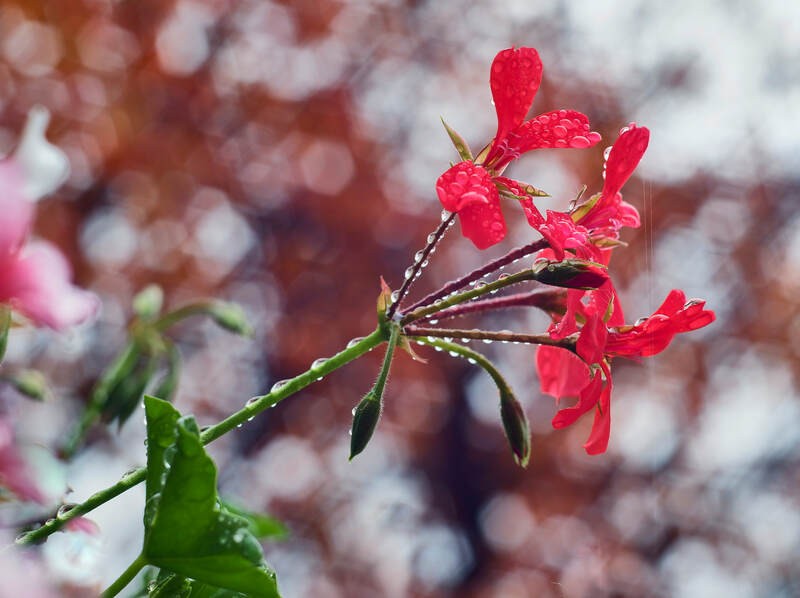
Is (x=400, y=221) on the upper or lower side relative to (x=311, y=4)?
lower

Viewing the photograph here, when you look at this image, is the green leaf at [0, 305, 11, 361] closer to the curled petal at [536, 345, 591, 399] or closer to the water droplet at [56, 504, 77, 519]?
the water droplet at [56, 504, 77, 519]

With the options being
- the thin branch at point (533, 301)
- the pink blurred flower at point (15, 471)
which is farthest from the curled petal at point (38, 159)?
the thin branch at point (533, 301)

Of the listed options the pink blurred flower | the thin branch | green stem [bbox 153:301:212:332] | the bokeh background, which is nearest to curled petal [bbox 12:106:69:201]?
the pink blurred flower

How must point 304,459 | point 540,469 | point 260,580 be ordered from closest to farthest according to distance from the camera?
point 260,580
point 304,459
point 540,469

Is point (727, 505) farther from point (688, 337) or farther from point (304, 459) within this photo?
point (304, 459)

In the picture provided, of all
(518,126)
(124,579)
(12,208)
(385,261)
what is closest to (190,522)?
(124,579)

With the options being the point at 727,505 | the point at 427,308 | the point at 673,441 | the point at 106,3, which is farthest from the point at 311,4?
the point at 427,308
